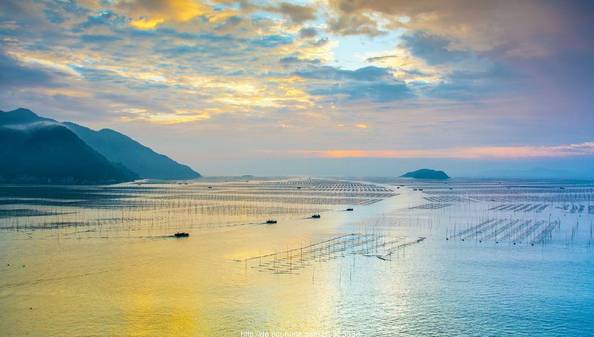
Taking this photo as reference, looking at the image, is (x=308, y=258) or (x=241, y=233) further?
(x=241, y=233)

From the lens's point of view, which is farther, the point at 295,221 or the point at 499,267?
the point at 295,221

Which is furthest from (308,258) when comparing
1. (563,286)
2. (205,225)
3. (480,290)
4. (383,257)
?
(205,225)

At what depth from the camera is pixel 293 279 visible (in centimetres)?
4144

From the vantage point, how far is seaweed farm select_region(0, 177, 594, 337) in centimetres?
3119

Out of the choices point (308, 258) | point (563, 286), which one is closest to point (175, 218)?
point (308, 258)

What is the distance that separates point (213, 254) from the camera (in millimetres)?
53312

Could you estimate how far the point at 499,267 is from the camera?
47.1 metres

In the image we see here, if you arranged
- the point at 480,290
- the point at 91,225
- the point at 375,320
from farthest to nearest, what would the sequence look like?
the point at 91,225 < the point at 480,290 < the point at 375,320

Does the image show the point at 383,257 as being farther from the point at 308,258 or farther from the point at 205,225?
the point at 205,225

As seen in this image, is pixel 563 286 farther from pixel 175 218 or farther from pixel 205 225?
pixel 175 218

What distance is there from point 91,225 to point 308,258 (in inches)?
1705

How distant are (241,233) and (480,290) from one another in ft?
129

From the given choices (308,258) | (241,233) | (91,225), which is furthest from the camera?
(91,225)

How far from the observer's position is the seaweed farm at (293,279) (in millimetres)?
31188
